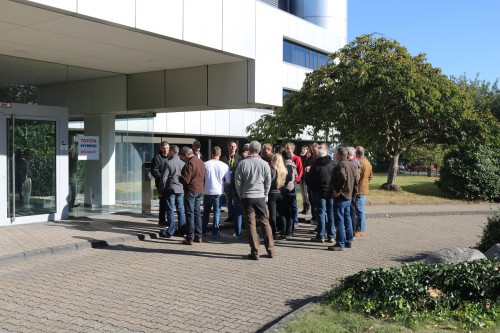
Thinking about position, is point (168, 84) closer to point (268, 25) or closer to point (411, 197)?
point (268, 25)

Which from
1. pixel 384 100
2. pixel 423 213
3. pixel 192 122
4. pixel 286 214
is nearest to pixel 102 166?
pixel 286 214

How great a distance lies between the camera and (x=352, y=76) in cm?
1917

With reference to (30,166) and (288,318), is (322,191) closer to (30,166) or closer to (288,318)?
(288,318)

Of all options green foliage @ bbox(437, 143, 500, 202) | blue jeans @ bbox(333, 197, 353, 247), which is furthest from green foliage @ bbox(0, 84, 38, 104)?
green foliage @ bbox(437, 143, 500, 202)

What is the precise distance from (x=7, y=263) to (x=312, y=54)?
37128mm

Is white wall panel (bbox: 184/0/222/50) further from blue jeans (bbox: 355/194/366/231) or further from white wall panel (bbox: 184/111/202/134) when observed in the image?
white wall panel (bbox: 184/111/202/134)

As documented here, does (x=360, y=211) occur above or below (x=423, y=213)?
above

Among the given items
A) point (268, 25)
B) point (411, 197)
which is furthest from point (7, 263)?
point (411, 197)

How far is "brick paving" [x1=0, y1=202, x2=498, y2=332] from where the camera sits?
17.4ft

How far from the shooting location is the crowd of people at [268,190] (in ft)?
27.7

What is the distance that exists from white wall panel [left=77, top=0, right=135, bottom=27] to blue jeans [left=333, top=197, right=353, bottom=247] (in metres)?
4.89

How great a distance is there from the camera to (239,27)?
36.1ft

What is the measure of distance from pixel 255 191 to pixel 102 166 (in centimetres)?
663

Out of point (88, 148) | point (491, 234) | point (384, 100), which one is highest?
point (384, 100)
